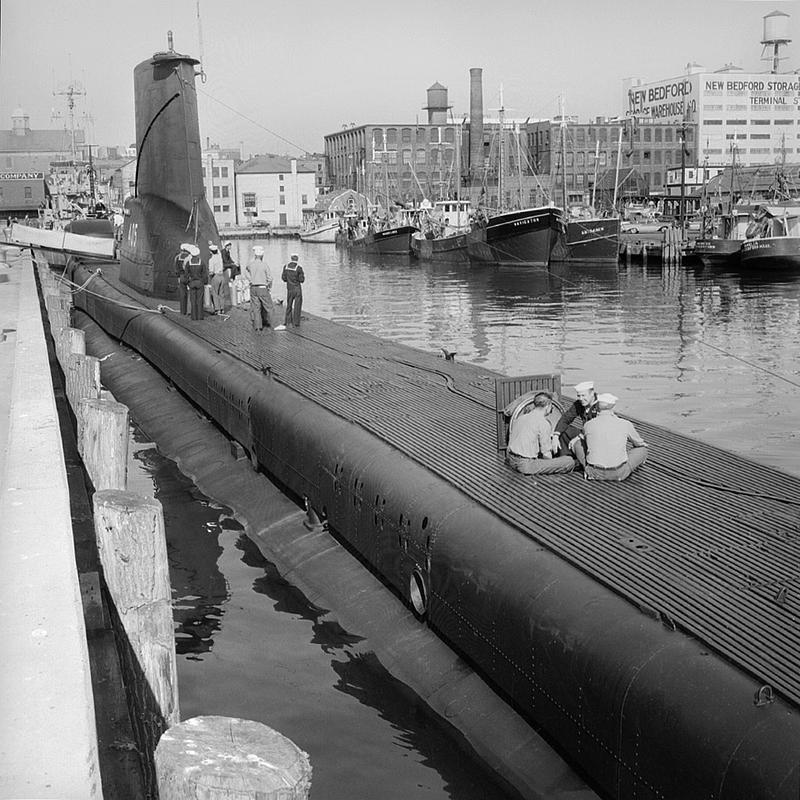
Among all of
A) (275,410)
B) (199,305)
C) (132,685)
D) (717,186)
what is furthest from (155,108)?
(717,186)

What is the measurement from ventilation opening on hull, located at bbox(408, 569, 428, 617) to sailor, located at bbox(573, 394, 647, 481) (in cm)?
176

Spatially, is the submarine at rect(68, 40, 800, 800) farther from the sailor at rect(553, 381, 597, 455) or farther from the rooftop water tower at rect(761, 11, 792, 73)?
the rooftop water tower at rect(761, 11, 792, 73)

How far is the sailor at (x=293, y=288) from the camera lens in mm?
19828

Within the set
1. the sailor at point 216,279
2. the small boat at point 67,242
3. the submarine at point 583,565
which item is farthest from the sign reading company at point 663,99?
the submarine at point 583,565

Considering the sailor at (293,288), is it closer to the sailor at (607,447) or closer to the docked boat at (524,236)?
the sailor at (607,447)

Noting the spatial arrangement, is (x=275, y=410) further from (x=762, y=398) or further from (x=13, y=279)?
(x=13, y=279)

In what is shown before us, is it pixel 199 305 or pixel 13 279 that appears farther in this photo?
pixel 13 279

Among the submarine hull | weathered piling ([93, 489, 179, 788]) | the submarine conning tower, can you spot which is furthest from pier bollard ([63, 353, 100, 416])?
the submarine conning tower

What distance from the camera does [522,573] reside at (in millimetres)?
7219

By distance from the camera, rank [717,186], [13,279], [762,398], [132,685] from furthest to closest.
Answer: [717,186]
[13,279]
[762,398]
[132,685]

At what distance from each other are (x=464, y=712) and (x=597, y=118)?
13217 centimetres

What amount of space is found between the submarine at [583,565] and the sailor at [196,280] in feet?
22.3

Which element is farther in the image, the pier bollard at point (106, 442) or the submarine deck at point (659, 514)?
the pier bollard at point (106, 442)

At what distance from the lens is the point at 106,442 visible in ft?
32.7
